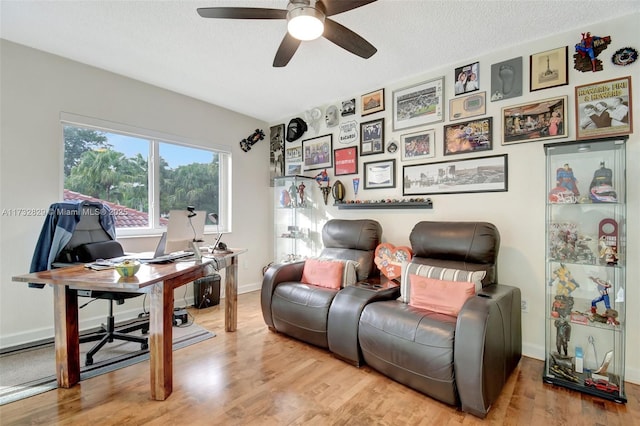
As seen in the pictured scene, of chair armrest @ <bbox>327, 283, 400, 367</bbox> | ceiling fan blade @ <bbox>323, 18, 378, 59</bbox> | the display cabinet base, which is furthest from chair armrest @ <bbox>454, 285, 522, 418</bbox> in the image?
ceiling fan blade @ <bbox>323, 18, 378, 59</bbox>

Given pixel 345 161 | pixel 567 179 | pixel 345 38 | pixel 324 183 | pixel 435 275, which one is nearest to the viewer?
pixel 345 38

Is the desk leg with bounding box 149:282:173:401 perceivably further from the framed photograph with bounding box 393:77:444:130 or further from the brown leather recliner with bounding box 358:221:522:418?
the framed photograph with bounding box 393:77:444:130

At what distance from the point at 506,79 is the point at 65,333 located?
12.7ft

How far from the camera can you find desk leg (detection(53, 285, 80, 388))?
1.88 metres

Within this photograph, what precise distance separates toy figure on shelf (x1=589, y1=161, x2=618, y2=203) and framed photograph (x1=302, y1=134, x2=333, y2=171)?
253 centimetres

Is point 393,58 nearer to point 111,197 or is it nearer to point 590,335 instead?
point 590,335

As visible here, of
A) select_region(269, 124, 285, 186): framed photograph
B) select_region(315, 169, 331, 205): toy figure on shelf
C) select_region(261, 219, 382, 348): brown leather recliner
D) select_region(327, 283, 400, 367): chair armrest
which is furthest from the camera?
select_region(269, 124, 285, 186): framed photograph

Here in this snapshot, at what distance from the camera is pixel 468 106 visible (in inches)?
106

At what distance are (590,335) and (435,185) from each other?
1610 millimetres

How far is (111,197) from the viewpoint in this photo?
3123 mm

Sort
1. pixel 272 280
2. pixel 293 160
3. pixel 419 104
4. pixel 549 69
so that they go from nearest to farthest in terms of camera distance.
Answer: pixel 549 69, pixel 272 280, pixel 419 104, pixel 293 160

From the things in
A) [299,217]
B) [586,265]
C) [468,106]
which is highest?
[468,106]

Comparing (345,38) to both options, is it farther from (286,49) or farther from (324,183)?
(324,183)

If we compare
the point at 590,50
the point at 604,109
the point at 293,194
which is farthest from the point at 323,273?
the point at 590,50
